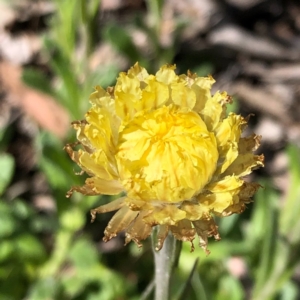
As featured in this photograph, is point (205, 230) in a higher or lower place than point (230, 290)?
higher

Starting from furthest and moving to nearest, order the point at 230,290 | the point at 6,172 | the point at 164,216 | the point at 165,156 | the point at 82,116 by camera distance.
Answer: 1. the point at 82,116
2. the point at 6,172
3. the point at 230,290
4. the point at 165,156
5. the point at 164,216

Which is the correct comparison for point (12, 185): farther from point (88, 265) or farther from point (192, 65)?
point (192, 65)

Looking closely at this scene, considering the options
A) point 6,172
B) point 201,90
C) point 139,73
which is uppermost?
point 139,73

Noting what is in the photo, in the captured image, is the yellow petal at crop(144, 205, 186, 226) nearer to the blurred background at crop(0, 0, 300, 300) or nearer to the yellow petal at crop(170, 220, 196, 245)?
the yellow petal at crop(170, 220, 196, 245)

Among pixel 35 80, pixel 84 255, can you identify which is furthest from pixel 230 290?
pixel 35 80

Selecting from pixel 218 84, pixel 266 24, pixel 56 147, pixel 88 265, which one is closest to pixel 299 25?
Answer: pixel 266 24

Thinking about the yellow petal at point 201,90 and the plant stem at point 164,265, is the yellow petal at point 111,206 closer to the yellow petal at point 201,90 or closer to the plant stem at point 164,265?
the plant stem at point 164,265

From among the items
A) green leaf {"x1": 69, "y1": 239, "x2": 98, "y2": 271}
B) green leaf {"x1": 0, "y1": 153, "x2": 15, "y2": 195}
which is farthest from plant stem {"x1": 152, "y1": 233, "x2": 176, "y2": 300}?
green leaf {"x1": 0, "y1": 153, "x2": 15, "y2": 195}

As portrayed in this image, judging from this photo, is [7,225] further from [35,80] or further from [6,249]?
[35,80]

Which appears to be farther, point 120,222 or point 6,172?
point 6,172
